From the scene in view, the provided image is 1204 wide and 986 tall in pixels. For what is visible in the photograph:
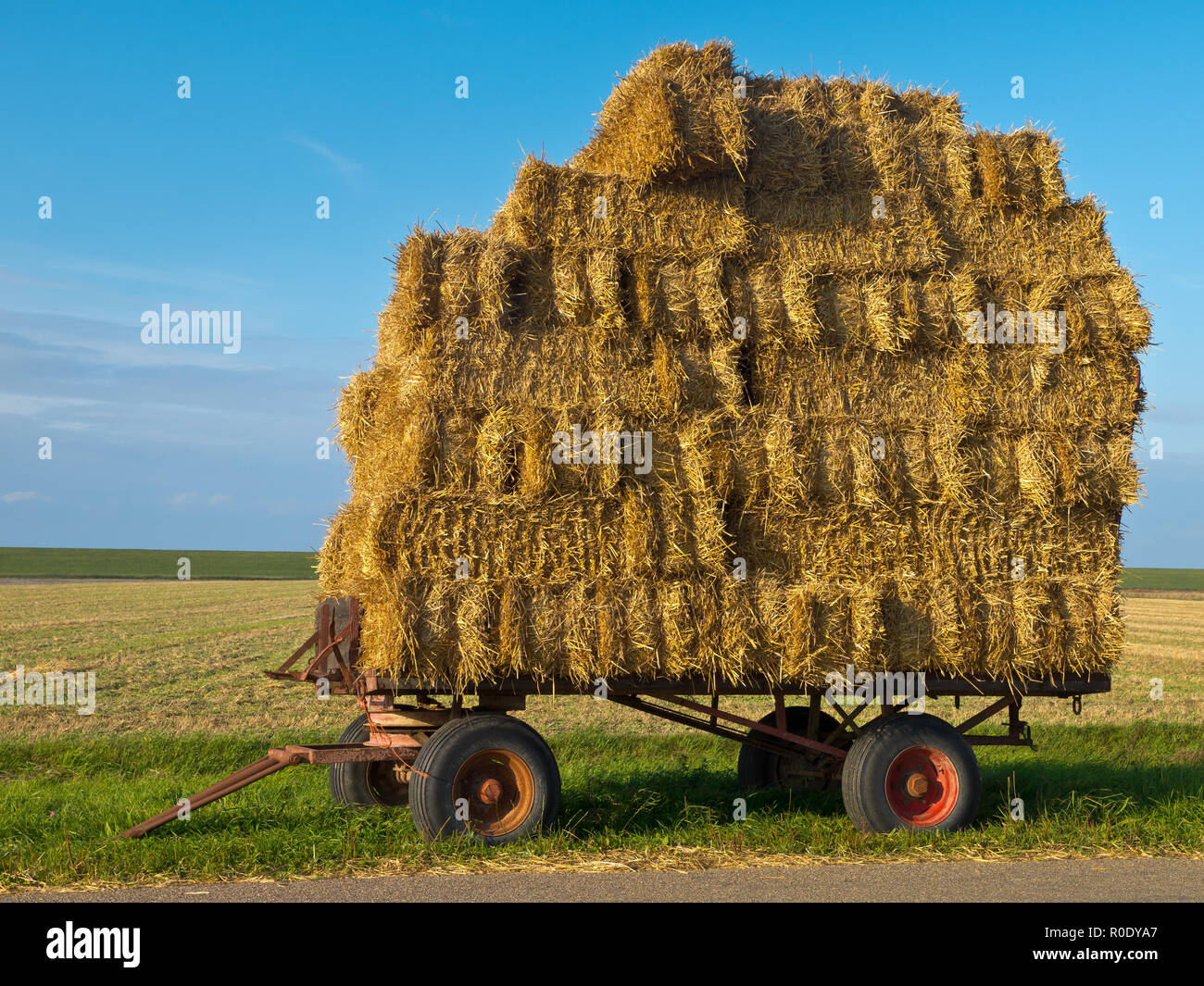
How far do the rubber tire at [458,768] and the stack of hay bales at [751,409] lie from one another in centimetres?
39

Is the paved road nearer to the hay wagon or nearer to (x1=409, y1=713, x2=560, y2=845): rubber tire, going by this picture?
(x1=409, y1=713, x2=560, y2=845): rubber tire

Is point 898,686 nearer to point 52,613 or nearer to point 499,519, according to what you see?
point 499,519

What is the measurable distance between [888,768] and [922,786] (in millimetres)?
336

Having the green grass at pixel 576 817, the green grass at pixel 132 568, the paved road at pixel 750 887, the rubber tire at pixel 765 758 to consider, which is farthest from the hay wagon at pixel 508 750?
the green grass at pixel 132 568

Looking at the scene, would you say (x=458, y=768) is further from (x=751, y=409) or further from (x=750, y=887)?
(x=751, y=409)

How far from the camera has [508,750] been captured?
26.8 ft

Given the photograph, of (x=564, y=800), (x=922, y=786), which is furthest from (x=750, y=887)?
(x=564, y=800)

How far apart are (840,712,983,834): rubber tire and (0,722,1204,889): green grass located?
8.2 inches

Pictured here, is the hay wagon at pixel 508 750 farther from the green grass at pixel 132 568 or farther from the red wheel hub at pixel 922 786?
the green grass at pixel 132 568

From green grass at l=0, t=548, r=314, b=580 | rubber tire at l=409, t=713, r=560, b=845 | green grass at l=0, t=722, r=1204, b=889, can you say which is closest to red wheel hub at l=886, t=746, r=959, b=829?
green grass at l=0, t=722, r=1204, b=889

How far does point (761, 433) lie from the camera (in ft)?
29.2

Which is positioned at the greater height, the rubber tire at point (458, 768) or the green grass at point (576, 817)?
the rubber tire at point (458, 768)

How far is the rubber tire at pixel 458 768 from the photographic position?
7.92m

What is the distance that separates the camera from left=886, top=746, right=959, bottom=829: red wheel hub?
350 inches
